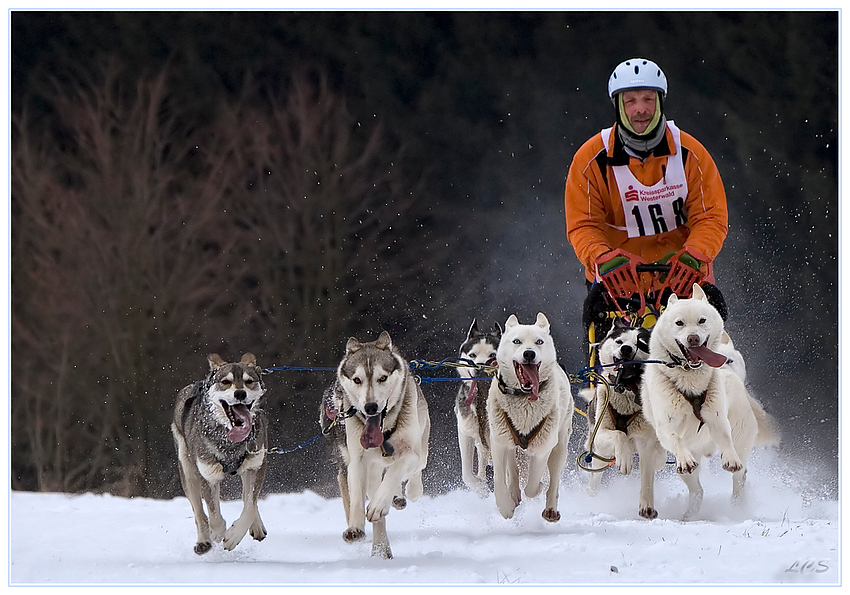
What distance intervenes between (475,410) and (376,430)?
1.29 m

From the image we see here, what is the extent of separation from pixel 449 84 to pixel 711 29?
10.6 ft

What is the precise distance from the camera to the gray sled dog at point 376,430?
13.0 feet

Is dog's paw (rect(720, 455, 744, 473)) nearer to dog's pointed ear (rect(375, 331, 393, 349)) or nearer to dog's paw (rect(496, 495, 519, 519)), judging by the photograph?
dog's paw (rect(496, 495, 519, 519))

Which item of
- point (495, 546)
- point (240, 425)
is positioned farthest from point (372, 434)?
point (495, 546)

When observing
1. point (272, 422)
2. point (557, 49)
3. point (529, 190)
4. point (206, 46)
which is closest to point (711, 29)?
point (557, 49)

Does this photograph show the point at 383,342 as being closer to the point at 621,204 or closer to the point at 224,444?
the point at 224,444

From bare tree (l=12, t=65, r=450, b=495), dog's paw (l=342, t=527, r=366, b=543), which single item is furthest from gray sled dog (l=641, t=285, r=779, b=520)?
bare tree (l=12, t=65, r=450, b=495)

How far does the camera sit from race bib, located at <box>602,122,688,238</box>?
15.7 feet

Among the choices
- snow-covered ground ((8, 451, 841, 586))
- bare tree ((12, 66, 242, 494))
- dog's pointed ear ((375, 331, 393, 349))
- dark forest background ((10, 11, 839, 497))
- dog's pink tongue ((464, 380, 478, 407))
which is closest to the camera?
snow-covered ground ((8, 451, 841, 586))

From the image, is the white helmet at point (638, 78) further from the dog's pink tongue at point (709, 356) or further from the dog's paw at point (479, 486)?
the dog's paw at point (479, 486)

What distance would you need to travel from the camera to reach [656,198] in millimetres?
4855

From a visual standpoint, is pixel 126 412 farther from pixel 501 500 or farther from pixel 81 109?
pixel 501 500

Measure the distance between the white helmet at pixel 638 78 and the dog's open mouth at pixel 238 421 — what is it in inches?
94.3

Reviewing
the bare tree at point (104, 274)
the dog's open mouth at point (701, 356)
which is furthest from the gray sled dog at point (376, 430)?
the bare tree at point (104, 274)
